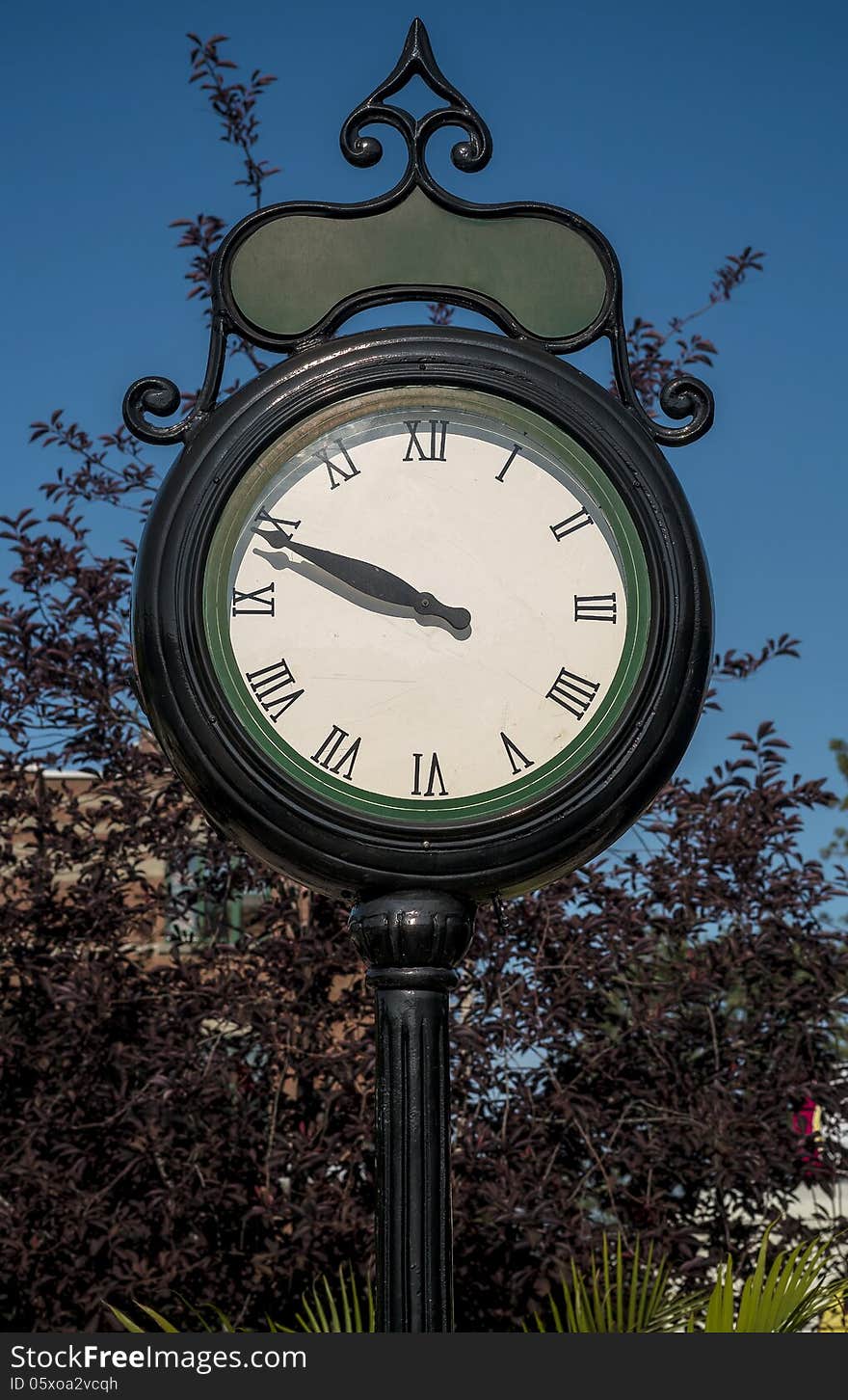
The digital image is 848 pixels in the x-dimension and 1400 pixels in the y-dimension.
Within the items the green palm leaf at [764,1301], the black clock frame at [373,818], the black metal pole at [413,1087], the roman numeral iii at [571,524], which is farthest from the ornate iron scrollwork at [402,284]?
the green palm leaf at [764,1301]

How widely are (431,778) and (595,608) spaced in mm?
323

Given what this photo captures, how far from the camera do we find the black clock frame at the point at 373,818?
199 cm

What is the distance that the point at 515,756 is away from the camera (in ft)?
6.60

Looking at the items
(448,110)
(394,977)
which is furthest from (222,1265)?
(448,110)

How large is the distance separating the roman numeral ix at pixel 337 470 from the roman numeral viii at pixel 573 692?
40 centimetres

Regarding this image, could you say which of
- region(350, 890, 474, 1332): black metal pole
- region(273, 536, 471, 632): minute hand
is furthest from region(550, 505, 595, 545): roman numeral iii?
region(350, 890, 474, 1332): black metal pole

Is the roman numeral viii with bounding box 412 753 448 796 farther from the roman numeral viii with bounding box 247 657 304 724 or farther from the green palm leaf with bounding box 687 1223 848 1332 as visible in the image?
the green palm leaf with bounding box 687 1223 848 1332

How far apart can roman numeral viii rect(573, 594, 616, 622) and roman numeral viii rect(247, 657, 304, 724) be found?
389 millimetres

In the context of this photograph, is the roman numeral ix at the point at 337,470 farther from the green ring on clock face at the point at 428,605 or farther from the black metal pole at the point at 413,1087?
the black metal pole at the point at 413,1087

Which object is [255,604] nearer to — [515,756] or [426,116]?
[515,756]

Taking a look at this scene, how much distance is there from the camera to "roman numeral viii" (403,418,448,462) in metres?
2.11

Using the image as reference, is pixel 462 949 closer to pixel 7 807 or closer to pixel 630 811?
pixel 630 811

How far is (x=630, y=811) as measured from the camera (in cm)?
206

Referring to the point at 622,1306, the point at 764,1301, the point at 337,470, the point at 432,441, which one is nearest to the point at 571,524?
the point at 432,441
